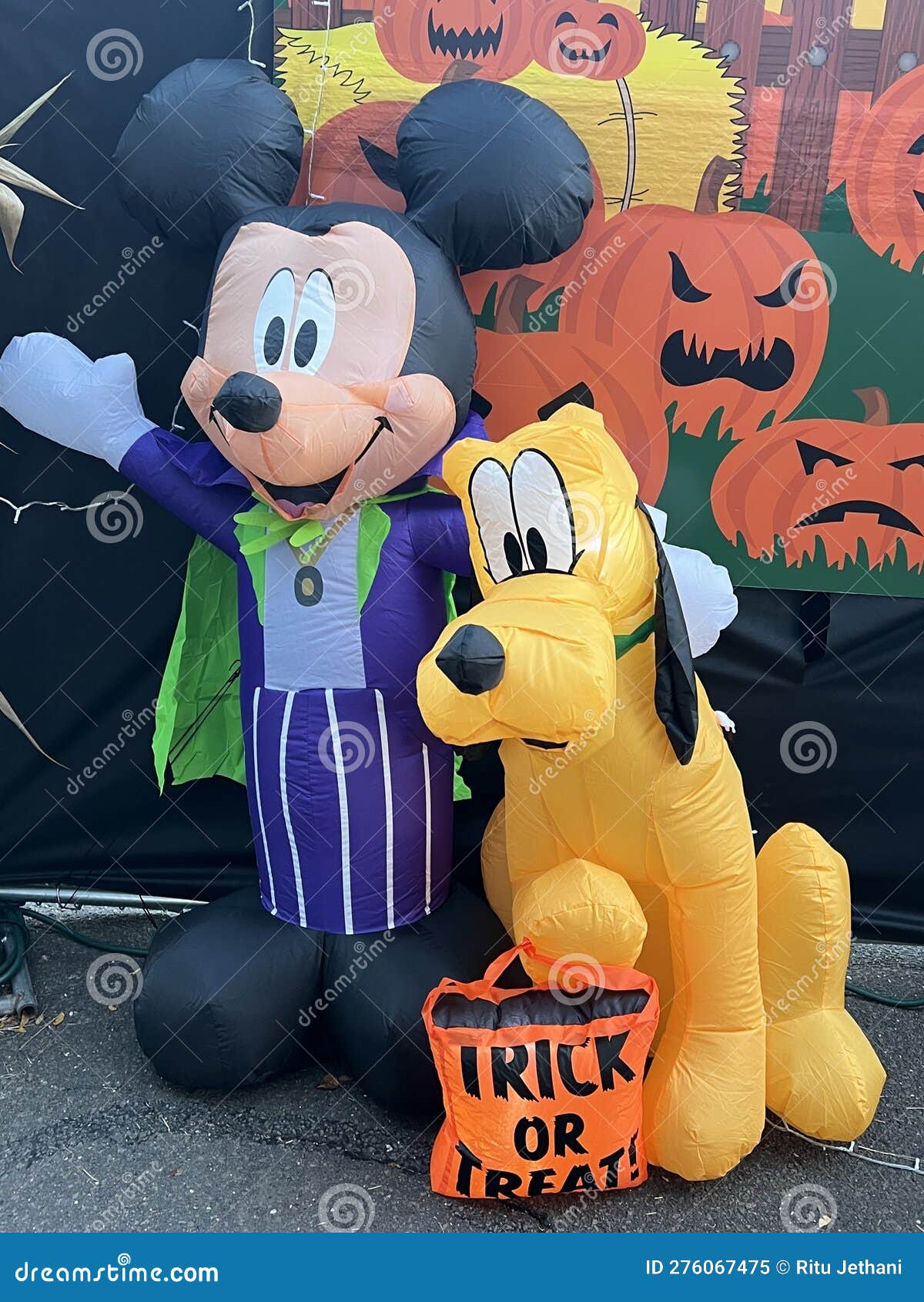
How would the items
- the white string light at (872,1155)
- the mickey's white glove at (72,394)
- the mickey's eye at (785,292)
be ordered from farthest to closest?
the mickey's eye at (785,292), the mickey's white glove at (72,394), the white string light at (872,1155)

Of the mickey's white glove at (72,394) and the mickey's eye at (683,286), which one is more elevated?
the mickey's eye at (683,286)

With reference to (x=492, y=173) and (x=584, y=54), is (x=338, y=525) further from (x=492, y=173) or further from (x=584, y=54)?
(x=584, y=54)

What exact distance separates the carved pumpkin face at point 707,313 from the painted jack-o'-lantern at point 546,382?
34 millimetres

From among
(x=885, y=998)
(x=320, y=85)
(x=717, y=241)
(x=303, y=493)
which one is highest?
(x=320, y=85)

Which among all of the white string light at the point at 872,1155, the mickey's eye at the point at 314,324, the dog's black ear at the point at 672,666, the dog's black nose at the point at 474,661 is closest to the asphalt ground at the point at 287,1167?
the white string light at the point at 872,1155

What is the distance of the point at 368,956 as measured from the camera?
2.61 m

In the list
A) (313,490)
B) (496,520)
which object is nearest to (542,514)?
(496,520)

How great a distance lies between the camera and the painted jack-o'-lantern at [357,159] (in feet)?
9.32

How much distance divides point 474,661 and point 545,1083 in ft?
2.89

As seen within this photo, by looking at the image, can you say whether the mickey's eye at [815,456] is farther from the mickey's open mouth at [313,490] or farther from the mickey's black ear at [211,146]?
the mickey's black ear at [211,146]

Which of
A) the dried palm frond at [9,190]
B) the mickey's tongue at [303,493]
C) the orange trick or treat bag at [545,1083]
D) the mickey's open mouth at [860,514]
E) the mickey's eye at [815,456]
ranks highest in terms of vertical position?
the dried palm frond at [9,190]

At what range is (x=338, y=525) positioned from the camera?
257 centimetres

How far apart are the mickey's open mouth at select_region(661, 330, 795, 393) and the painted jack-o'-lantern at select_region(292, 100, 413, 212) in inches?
29.7

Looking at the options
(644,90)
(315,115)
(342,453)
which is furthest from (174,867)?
(644,90)
